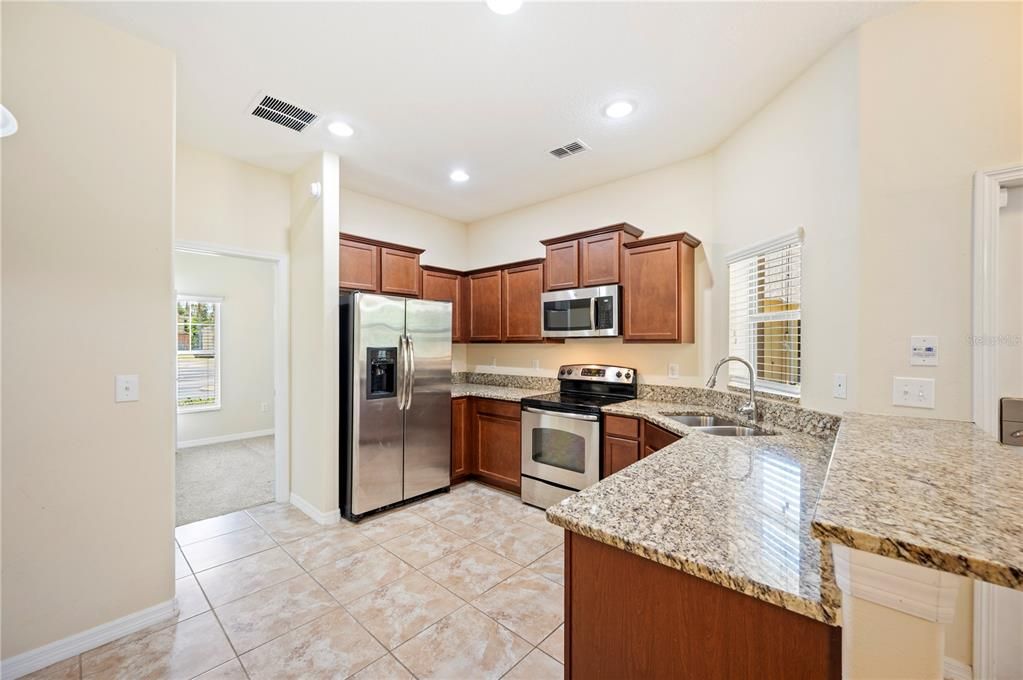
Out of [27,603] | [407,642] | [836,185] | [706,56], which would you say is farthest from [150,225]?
[836,185]

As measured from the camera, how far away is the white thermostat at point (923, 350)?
1.74 meters

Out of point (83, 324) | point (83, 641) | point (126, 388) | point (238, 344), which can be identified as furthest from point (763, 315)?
point (238, 344)

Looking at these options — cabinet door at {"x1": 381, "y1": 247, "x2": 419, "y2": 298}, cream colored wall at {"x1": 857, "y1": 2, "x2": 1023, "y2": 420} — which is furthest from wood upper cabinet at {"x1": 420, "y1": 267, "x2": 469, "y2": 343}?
cream colored wall at {"x1": 857, "y1": 2, "x2": 1023, "y2": 420}

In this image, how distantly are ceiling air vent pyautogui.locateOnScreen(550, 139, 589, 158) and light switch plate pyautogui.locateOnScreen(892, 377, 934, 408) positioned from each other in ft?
Answer: 7.93

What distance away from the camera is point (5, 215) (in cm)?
173

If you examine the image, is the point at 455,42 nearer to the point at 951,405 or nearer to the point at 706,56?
the point at 706,56

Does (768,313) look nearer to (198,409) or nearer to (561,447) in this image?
(561,447)

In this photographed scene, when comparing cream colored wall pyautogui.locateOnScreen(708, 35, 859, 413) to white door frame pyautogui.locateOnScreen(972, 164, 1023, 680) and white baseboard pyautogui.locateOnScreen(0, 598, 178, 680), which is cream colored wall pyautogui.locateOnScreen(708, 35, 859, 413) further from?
white baseboard pyautogui.locateOnScreen(0, 598, 178, 680)

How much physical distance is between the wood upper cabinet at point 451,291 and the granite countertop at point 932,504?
361 centimetres

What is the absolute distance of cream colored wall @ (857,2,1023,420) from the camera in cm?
167

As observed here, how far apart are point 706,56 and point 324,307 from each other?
295 centimetres

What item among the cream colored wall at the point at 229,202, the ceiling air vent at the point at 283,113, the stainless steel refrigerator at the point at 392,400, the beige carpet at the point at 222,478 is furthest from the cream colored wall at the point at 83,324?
the beige carpet at the point at 222,478

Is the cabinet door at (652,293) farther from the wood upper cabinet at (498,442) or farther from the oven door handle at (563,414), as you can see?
the wood upper cabinet at (498,442)

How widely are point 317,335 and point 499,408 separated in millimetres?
1722
